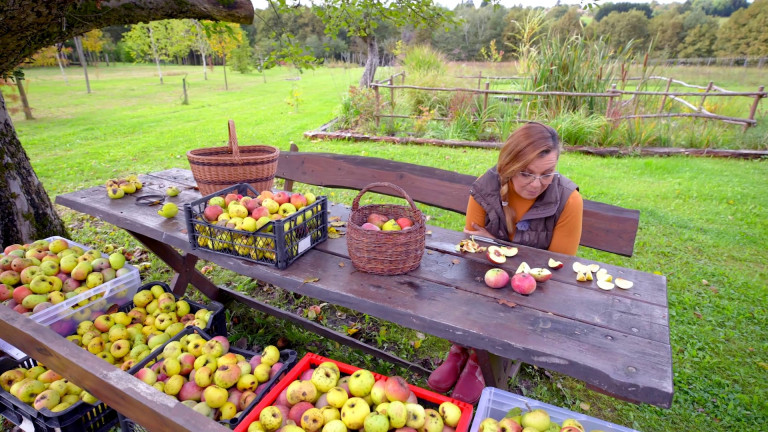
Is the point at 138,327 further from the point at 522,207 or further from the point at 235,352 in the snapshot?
the point at 522,207

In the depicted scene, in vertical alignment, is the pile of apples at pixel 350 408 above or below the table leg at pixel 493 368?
above

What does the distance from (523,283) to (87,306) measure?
249cm

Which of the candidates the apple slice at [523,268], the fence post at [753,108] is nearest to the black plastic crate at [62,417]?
the apple slice at [523,268]

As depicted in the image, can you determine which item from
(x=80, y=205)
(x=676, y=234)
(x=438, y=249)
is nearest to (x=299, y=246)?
(x=438, y=249)

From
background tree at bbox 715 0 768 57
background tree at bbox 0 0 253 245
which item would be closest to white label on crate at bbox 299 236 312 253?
background tree at bbox 0 0 253 245

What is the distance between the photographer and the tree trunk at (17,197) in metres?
3.29

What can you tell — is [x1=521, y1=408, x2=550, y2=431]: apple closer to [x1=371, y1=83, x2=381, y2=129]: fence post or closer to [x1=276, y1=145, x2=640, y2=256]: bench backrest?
[x1=276, y1=145, x2=640, y2=256]: bench backrest

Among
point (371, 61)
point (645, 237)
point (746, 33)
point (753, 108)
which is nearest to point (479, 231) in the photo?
point (645, 237)

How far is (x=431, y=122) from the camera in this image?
372 inches

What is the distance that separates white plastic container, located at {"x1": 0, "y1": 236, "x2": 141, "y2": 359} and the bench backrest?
1.63 metres

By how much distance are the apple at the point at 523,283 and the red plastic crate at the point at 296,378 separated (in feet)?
1.73

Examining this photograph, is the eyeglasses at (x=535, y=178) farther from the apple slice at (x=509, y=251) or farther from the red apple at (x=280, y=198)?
the red apple at (x=280, y=198)

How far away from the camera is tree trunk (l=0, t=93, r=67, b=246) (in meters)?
3.29

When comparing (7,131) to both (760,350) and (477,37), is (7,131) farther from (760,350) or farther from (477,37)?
(477,37)
